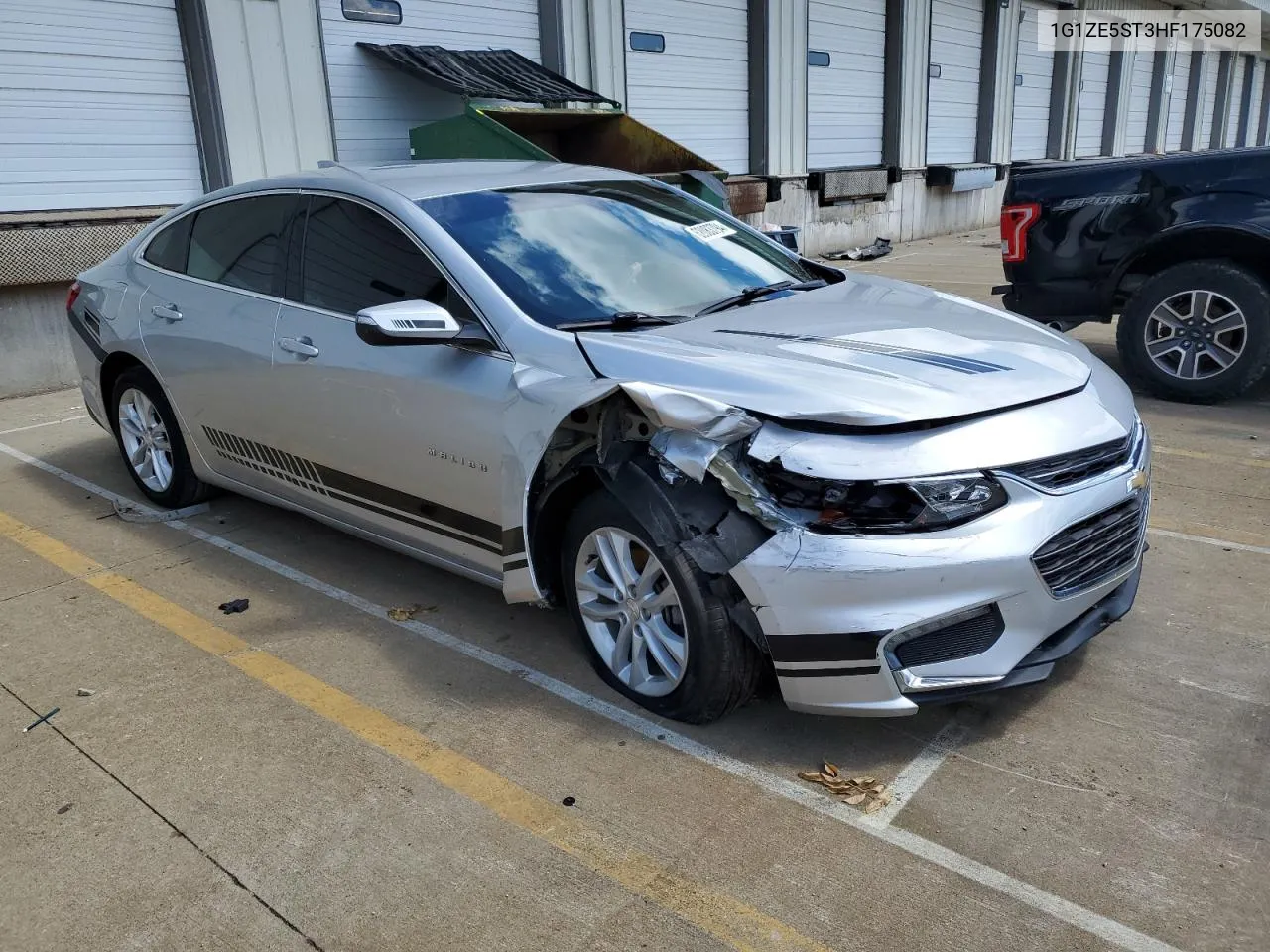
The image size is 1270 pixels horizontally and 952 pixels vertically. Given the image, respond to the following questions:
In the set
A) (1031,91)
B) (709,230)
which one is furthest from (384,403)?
(1031,91)

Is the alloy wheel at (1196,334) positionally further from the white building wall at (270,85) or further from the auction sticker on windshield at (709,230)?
the white building wall at (270,85)

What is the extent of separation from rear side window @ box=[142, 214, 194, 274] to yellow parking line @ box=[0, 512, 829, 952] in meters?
1.52

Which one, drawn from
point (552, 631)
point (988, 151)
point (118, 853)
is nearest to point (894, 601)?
point (552, 631)

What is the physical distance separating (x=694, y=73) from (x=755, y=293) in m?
11.3

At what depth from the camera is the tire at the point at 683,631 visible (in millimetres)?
2959

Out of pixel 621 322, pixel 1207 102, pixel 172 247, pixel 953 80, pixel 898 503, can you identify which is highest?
pixel 953 80

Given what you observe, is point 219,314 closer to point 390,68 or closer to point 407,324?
point 407,324

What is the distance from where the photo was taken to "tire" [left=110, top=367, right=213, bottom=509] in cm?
511

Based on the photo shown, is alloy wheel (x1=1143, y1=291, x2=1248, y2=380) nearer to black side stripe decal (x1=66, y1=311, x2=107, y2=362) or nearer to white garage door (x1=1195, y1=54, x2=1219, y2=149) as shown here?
black side stripe decal (x1=66, y1=311, x2=107, y2=362)

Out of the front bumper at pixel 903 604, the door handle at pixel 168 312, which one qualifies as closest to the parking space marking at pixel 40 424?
the door handle at pixel 168 312

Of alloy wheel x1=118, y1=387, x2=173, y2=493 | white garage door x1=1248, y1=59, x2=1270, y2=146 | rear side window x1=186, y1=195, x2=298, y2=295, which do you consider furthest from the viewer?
white garage door x1=1248, y1=59, x2=1270, y2=146

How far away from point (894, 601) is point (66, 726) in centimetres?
260

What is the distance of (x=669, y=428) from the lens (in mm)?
3002

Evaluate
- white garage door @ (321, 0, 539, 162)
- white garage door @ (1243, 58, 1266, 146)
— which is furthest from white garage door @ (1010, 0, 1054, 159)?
white garage door @ (1243, 58, 1266, 146)
